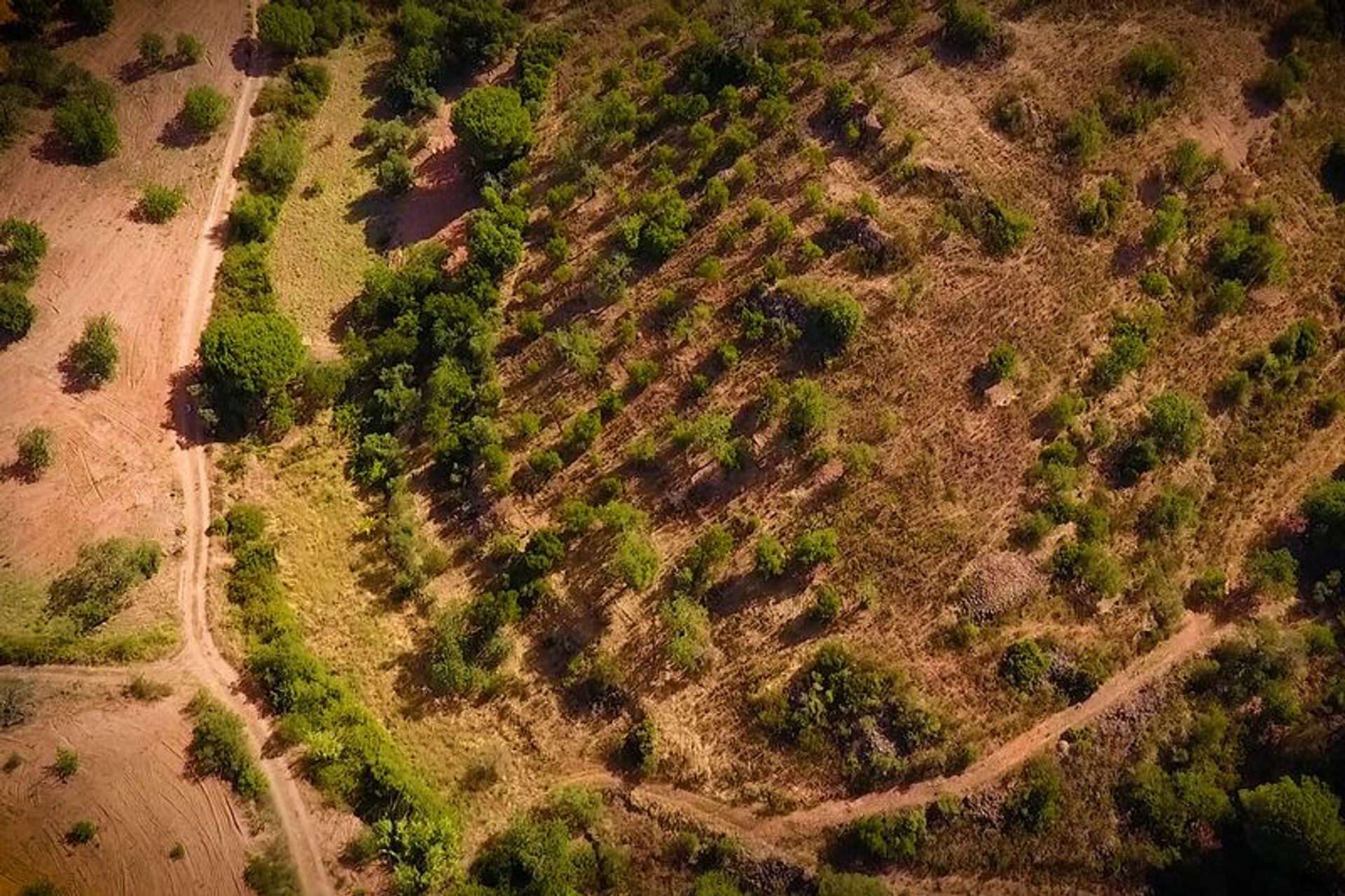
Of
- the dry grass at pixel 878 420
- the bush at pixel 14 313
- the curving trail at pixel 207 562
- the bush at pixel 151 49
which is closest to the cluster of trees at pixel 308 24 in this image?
the curving trail at pixel 207 562

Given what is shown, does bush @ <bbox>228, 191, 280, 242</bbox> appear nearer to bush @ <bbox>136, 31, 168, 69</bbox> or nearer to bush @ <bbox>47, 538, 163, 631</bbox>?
bush @ <bbox>136, 31, 168, 69</bbox>

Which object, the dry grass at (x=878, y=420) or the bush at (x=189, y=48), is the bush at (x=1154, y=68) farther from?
the bush at (x=189, y=48)

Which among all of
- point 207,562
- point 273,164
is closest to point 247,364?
point 207,562

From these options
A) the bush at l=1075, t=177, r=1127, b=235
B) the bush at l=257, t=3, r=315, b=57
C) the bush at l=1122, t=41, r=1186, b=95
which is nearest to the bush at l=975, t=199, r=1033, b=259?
the bush at l=1075, t=177, r=1127, b=235

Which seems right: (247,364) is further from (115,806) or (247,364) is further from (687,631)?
(687,631)

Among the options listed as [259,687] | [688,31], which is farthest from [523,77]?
[259,687]

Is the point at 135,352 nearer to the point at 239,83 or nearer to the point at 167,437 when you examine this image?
the point at 167,437
